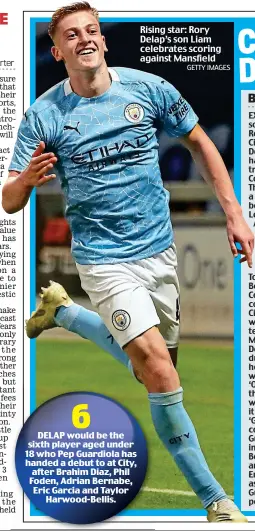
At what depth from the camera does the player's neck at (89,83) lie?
5.18 m

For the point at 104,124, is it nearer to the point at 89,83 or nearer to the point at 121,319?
the point at 89,83

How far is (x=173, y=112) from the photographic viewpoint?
5230 mm

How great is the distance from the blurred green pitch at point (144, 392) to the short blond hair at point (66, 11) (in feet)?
4.26

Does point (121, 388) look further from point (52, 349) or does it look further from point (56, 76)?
point (56, 76)

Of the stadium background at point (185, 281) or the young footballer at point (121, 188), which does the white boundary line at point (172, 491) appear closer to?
the stadium background at point (185, 281)

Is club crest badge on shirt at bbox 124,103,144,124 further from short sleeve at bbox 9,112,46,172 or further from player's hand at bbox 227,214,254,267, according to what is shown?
player's hand at bbox 227,214,254,267

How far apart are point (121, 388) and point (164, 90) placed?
1.25 metres

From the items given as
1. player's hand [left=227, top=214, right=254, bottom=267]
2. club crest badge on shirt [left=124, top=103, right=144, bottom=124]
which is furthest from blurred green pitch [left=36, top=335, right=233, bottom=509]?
club crest badge on shirt [left=124, top=103, right=144, bottom=124]

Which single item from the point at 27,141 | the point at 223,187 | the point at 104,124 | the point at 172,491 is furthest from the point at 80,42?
the point at 172,491

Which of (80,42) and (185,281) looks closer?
(80,42)

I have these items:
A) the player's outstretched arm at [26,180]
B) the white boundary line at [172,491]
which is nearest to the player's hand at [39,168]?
the player's outstretched arm at [26,180]

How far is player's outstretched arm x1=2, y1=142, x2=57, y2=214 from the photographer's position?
4941 millimetres

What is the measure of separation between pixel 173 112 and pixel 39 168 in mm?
646

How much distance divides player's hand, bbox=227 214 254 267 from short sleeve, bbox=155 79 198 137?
420mm
